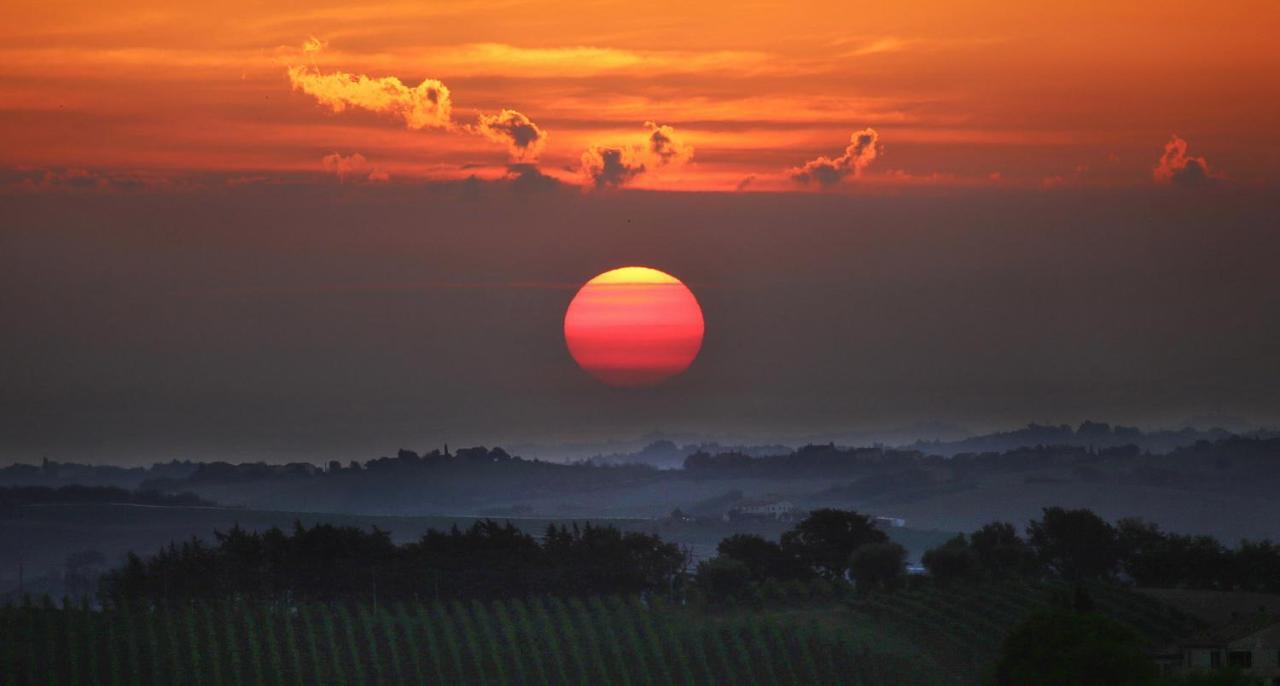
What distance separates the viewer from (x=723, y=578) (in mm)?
134625

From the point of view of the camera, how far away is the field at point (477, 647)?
82750 mm

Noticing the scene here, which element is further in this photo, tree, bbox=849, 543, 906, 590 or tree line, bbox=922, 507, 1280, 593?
tree, bbox=849, 543, 906, 590

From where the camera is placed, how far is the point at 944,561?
142000 mm

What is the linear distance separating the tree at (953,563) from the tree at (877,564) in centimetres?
236

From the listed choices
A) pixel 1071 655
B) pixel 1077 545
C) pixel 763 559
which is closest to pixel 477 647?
pixel 1071 655

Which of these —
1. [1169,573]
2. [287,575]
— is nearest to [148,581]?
[287,575]

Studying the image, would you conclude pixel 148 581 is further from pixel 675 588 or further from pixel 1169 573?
pixel 1169 573

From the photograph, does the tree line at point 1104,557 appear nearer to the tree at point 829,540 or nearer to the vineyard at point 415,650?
the tree at point 829,540

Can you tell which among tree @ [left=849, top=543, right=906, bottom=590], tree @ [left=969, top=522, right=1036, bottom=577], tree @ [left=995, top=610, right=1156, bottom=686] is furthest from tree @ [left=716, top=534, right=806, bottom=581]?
tree @ [left=995, top=610, right=1156, bottom=686]

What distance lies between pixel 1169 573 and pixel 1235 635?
48948mm

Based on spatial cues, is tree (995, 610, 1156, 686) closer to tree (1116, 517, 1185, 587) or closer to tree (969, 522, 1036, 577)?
tree (969, 522, 1036, 577)

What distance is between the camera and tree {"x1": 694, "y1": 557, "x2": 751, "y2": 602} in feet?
424

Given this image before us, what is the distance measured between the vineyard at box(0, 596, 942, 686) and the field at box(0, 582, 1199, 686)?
0.26 feet

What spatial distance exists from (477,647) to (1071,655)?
24.6 metres
